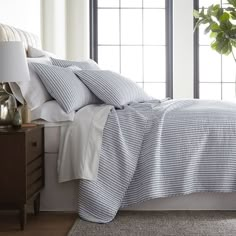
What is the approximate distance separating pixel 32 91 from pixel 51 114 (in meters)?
0.19

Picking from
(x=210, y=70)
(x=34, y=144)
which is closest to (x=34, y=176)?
(x=34, y=144)

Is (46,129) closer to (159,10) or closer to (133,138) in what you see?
(133,138)

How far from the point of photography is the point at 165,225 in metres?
2.91

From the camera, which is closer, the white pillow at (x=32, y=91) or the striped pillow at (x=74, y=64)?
the white pillow at (x=32, y=91)

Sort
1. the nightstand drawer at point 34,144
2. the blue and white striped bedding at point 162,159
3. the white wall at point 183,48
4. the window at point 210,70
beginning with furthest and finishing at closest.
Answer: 1. the window at point 210,70
2. the white wall at point 183,48
3. the blue and white striped bedding at point 162,159
4. the nightstand drawer at point 34,144

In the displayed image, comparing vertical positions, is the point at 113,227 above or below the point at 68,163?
below

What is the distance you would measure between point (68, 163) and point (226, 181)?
911 millimetres

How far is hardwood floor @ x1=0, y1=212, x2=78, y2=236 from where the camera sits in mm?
2822

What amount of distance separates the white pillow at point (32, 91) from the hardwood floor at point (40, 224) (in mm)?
640

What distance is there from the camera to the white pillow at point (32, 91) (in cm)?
328

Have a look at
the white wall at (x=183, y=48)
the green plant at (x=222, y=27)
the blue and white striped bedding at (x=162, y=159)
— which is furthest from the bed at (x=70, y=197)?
the white wall at (x=183, y=48)

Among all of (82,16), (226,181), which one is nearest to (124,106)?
(226,181)

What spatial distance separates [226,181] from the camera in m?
3.17

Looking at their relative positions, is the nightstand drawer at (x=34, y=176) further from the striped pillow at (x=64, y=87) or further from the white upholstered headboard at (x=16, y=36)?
the white upholstered headboard at (x=16, y=36)
